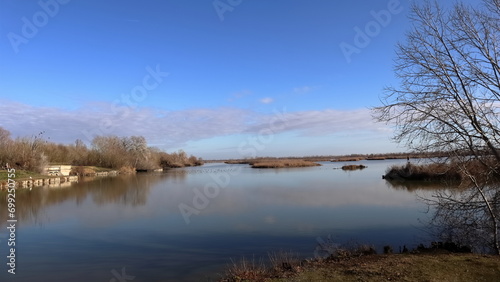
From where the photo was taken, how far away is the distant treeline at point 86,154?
28.7m

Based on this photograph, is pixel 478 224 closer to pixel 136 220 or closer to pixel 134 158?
pixel 136 220

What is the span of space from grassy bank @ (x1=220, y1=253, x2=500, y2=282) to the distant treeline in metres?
31.4

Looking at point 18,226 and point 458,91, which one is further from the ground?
point 458,91

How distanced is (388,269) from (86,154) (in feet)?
178

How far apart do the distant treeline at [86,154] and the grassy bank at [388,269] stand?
31371 mm

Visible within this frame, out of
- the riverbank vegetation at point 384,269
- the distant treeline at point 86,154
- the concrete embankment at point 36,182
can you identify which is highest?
the distant treeline at point 86,154

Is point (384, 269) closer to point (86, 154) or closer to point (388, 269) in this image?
point (388, 269)

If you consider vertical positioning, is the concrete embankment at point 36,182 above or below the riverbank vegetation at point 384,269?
above

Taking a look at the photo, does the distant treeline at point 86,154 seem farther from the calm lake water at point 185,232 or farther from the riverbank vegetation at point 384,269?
the riverbank vegetation at point 384,269

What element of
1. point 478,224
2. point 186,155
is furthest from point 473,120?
point 186,155

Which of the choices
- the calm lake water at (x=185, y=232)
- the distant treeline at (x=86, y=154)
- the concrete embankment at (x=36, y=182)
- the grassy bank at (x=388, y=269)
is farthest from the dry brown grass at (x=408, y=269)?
the distant treeline at (x=86, y=154)

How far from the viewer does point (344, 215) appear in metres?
11.1

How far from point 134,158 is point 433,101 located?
58.4 metres

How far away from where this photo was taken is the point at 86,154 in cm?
5069
